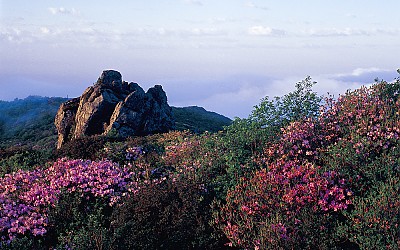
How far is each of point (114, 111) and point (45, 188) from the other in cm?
1061

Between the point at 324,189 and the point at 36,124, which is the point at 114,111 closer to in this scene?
the point at 324,189

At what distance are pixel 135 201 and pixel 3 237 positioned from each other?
2499 mm

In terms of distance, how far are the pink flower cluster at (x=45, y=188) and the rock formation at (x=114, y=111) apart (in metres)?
8.20

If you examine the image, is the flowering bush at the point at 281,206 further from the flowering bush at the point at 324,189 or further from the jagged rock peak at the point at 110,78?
the jagged rock peak at the point at 110,78

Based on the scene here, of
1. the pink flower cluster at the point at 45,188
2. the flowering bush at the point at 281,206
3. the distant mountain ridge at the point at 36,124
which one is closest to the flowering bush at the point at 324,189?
the flowering bush at the point at 281,206

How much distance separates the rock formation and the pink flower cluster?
26.9ft

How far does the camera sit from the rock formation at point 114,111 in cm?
2100

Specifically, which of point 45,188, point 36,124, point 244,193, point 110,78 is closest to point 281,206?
point 244,193

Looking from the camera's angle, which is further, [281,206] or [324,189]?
[324,189]

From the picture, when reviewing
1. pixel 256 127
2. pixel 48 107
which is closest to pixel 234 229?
pixel 256 127

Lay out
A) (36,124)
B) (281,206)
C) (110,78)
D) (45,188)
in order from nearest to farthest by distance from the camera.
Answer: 1. (281,206)
2. (45,188)
3. (110,78)
4. (36,124)

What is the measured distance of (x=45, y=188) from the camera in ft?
35.6

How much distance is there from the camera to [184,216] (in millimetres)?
9531

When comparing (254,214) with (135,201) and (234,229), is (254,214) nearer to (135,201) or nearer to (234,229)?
(234,229)
